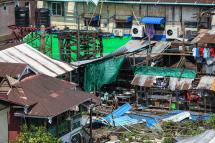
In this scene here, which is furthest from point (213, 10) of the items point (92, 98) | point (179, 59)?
point (92, 98)

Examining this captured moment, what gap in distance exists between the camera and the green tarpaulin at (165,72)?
3750cm

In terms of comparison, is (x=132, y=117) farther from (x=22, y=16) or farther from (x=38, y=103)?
(x=22, y=16)

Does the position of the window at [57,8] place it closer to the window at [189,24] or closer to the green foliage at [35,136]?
the window at [189,24]

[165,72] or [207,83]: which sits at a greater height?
[165,72]

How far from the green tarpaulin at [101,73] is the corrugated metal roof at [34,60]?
481cm

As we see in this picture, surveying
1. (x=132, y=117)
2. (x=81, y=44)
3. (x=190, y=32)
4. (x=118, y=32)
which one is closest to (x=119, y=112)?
(x=132, y=117)

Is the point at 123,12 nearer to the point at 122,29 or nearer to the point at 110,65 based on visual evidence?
the point at 122,29

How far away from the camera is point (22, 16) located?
151ft

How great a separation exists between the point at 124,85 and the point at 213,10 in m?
6.96

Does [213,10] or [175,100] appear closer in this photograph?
[175,100]

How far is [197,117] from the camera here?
A: 3578 cm

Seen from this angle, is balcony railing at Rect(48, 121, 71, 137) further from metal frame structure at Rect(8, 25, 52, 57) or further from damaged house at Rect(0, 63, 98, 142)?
metal frame structure at Rect(8, 25, 52, 57)

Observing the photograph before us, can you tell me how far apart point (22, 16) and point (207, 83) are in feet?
48.3

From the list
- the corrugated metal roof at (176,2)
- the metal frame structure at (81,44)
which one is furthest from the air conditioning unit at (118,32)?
the metal frame structure at (81,44)
